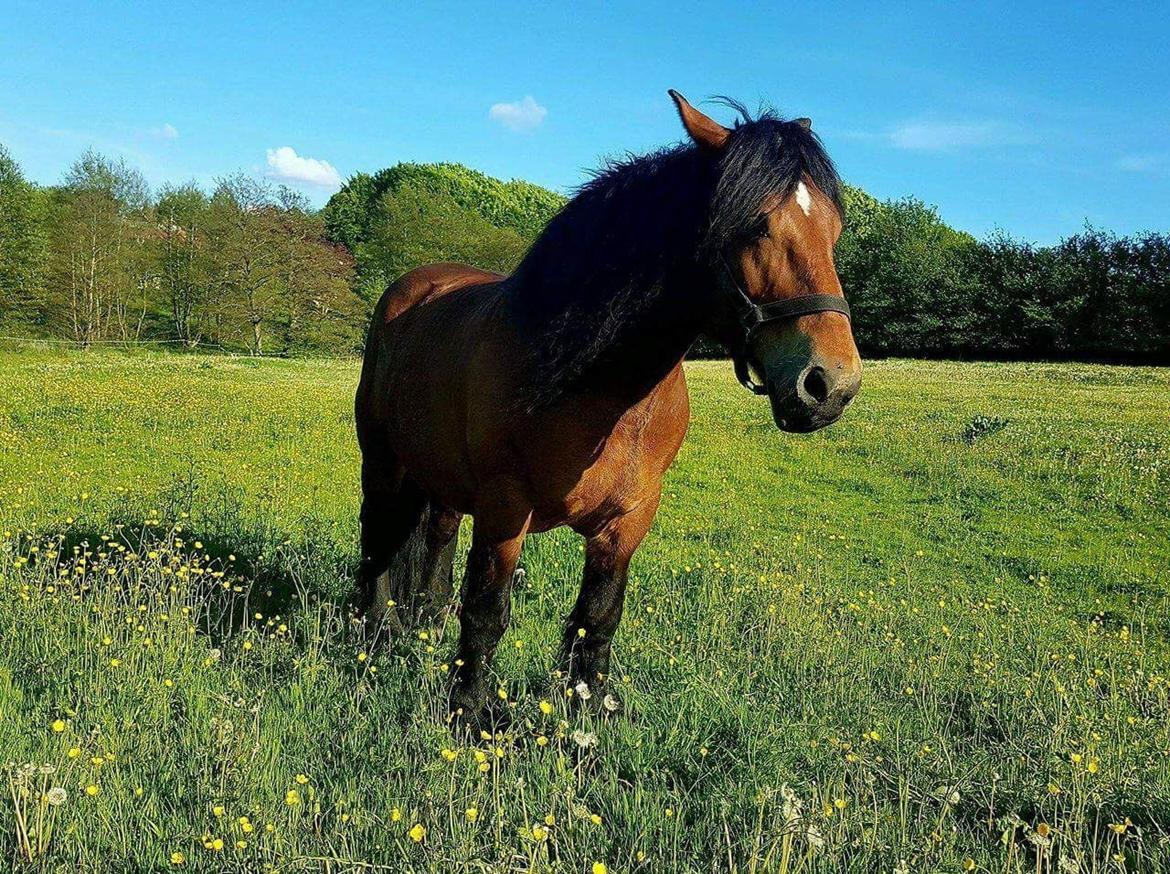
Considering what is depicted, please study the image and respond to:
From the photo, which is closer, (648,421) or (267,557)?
(648,421)

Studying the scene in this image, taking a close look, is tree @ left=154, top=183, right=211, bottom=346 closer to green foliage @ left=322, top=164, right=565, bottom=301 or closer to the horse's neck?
green foliage @ left=322, top=164, right=565, bottom=301

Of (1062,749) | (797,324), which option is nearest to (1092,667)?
(1062,749)

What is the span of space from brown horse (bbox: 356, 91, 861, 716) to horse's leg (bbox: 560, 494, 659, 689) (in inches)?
0.4

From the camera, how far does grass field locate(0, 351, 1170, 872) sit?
2848mm

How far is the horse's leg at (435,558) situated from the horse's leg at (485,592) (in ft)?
5.21

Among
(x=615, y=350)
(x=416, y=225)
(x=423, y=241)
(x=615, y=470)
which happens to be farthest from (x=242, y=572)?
(x=416, y=225)

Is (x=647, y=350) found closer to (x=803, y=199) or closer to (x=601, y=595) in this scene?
(x=803, y=199)

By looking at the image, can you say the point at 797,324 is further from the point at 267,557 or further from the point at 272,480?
the point at 272,480

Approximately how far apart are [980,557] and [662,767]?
7315mm

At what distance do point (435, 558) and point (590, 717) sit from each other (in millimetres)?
2240

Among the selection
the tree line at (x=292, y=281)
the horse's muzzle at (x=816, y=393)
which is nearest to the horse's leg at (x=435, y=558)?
the horse's muzzle at (x=816, y=393)

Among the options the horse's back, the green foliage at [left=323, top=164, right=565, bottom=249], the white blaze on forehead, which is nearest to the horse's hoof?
the white blaze on forehead

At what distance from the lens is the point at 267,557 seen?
620 centimetres

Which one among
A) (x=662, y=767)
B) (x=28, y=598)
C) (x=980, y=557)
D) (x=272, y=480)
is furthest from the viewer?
(x=272, y=480)
